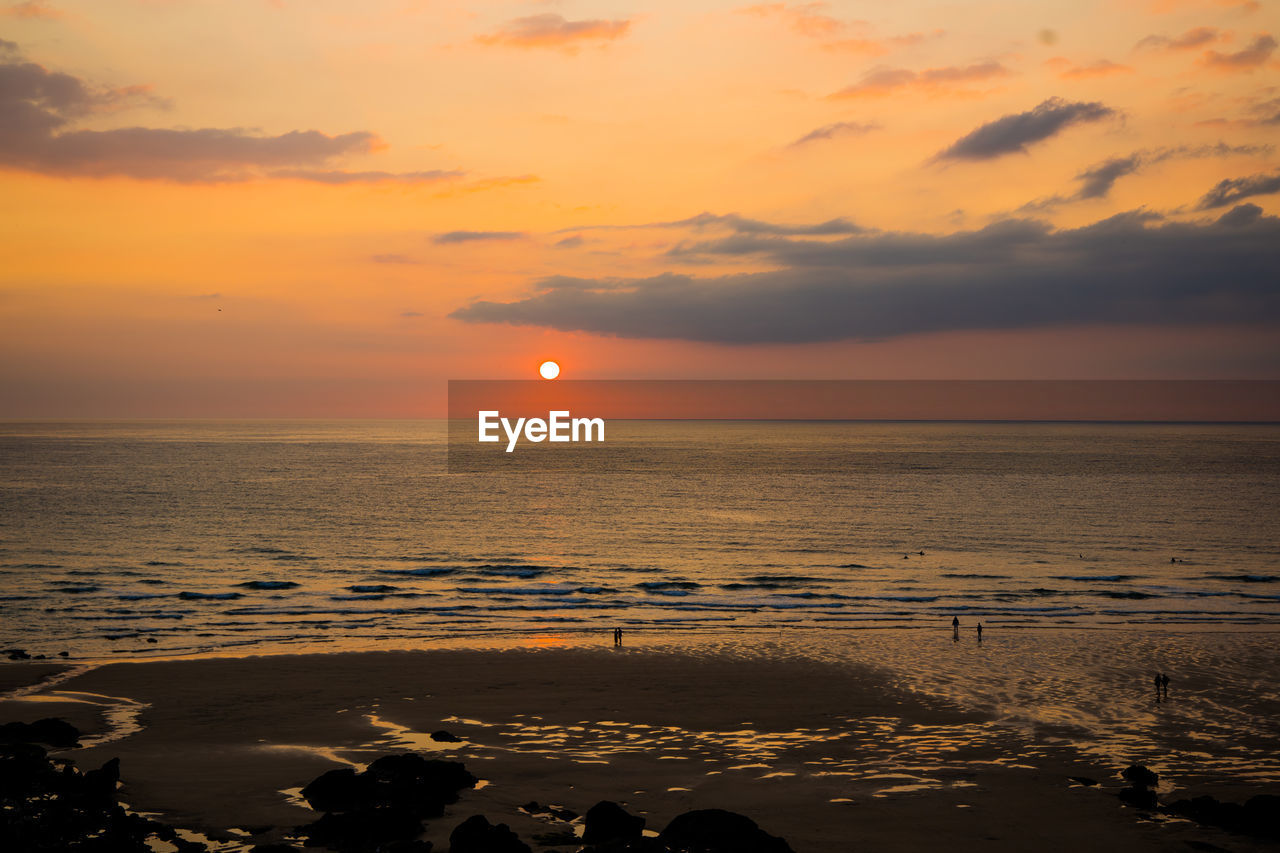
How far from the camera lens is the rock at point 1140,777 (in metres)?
20.9

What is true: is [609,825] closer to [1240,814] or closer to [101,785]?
[101,785]

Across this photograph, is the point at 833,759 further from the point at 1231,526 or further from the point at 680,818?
the point at 1231,526

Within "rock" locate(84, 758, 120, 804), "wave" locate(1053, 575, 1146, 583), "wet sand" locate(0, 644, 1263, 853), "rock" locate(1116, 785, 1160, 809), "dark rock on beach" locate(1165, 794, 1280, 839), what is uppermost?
"rock" locate(84, 758, 120, 804)

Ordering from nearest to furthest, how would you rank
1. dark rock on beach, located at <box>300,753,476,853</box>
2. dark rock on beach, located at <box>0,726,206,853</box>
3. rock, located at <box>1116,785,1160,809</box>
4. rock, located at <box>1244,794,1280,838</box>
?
1. dark rock on beach, located at <box>0,726,206,853</box>
2. dark rock on beach, located at <box>300,753,476,853</box>
3. rock, located at <box>1244,794,1280,838</box>
4. rock, located at <box>1116,785,1160,809</box>

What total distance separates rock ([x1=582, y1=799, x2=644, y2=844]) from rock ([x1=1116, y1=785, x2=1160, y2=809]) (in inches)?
442

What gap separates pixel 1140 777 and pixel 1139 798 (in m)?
1.32

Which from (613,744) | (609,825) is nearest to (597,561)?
(613,744)

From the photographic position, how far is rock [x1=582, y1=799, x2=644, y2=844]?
17000mm

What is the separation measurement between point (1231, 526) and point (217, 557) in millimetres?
90719

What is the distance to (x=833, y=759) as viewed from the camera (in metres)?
23.5

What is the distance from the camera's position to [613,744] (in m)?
24.7

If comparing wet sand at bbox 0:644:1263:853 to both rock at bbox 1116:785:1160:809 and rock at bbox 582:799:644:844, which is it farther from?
rock at bbox 582:799:644:844

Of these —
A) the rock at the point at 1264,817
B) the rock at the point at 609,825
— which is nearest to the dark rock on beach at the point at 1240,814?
the rock at the point at 1264,817

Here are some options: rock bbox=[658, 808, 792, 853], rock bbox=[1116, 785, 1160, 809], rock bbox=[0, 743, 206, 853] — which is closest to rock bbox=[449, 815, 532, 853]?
rock bbox=[658, 808, 792, 853]
